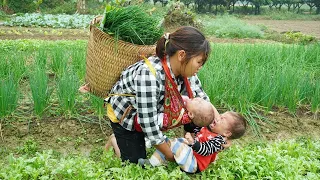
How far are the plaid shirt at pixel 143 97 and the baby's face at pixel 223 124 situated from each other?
40 centimetres

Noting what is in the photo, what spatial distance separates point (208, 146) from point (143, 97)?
612 mm

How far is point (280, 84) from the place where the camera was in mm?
4152

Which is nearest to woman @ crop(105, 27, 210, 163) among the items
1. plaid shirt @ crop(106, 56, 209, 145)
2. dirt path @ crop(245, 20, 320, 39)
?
plaid shirt @ crop(106, 56, 209, 145)

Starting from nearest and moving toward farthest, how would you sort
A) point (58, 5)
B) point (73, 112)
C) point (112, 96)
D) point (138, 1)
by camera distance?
point (112, 96) → point (138, 1) → point (73, 112) → point (58, 5)

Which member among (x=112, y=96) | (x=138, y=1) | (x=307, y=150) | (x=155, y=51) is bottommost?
(x=307, y=150)

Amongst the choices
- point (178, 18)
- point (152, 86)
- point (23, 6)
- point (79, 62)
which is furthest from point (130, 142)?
point (23, 6)

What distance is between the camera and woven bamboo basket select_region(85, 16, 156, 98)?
9.49 feet

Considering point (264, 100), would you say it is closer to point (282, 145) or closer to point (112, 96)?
point (282, 145)

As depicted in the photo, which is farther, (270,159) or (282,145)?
(282,145)

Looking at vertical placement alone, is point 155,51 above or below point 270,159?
above

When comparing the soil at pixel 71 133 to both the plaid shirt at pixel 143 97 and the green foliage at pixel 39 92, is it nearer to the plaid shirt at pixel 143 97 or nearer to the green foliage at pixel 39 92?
the green foliage at pixel 39 92

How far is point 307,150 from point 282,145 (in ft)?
0.67

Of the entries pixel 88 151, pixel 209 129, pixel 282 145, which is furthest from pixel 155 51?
pixel 282 145

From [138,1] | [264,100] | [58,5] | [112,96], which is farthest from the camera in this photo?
[58,5]
